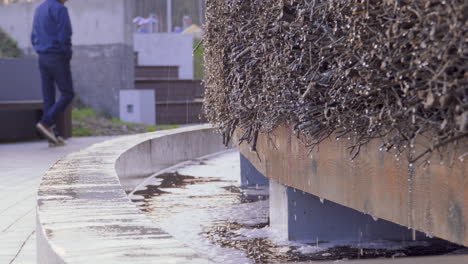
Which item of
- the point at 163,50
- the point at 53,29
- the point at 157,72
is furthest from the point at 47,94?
the point at 163,50

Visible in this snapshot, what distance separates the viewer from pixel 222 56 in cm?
505

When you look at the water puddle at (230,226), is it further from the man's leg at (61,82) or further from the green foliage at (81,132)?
the green foliage at (81,132)

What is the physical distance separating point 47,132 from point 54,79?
789 millimetres

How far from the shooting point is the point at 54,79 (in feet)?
36.6

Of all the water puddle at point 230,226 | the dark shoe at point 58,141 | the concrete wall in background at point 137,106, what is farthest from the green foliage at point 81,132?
the water puddle at point 230,226

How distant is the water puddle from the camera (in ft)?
14.0

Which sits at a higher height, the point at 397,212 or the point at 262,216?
the point at 397,212

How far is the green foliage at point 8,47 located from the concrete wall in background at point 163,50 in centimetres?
349

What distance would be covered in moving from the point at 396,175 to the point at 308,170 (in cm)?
107

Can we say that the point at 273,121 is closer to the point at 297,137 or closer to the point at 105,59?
the point at 297,137

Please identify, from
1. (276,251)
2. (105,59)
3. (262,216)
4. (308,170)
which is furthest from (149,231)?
(105,59)

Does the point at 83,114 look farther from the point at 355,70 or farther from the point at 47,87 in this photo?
the point at 355,70

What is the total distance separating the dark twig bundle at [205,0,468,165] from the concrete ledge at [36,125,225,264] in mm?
832

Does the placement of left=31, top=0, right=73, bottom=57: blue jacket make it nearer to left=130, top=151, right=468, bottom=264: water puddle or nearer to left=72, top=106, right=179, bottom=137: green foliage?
left=72, top=106, right=179, bottom=137: green foliage
